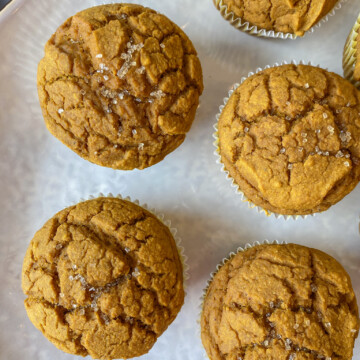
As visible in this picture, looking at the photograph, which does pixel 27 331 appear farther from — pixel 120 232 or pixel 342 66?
pixel 342 66

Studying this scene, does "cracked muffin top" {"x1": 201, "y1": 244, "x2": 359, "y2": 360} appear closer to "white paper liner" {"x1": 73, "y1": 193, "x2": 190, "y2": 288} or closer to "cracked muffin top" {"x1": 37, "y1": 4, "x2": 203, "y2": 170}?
"white paper liner" {"x1": 73, "y1": 193, "x2": 190, "y2": 288}

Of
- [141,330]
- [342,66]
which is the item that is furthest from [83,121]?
[342,66]

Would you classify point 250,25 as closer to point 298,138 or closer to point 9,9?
point 298,138

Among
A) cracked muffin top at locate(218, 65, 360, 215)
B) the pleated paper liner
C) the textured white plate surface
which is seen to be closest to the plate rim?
the textured white plate surface

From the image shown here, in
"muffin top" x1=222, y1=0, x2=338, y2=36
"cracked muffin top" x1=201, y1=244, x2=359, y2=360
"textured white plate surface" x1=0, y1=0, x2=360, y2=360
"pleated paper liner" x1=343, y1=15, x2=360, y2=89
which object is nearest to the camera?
"cracked muffin top" x1=201, y1=244, x2=359, y2=360

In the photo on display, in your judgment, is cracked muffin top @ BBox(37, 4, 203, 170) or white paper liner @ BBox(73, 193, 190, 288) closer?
cracked muffin top @ BBox(37, 4, 203, 170)
